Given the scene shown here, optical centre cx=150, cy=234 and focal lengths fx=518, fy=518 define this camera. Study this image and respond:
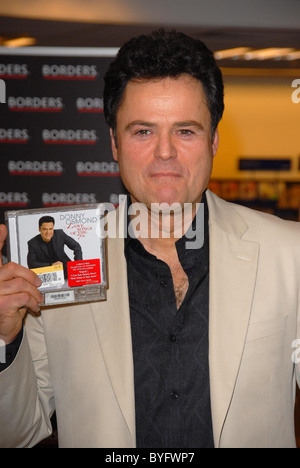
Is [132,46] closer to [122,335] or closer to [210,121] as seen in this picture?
[210,121]

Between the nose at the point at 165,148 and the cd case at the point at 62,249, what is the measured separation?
0.83 ft

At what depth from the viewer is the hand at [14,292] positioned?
4.44ft

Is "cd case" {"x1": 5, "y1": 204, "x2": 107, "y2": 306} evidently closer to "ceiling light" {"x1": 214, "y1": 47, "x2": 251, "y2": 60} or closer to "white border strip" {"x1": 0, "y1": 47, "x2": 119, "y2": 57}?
"white border strip" {"x1": 0, "y1": 47, "x2": 119, "y2": 57}

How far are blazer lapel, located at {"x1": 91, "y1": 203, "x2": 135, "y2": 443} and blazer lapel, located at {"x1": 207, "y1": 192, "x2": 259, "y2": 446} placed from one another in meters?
0.23

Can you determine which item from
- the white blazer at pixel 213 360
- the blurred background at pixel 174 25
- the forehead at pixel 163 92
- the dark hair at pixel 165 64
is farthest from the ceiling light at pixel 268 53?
the white blazer at pixel 213 360

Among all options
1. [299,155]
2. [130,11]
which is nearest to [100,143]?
[130,11]

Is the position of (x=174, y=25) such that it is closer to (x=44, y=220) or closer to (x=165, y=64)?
(x=165, y=64)

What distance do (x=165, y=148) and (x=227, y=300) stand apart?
479mm

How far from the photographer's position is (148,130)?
5.11 feet

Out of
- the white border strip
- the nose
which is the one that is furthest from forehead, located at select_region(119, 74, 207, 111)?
the white border strip

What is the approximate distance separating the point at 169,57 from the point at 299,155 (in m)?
8.23

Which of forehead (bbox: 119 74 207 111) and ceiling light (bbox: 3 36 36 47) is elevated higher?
ceiling light (bbox: 3 36 36 47)

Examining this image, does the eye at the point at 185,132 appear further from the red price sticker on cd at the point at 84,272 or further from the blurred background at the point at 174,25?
the blurred background at the point at 174,25

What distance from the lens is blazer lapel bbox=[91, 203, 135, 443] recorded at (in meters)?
1.44
